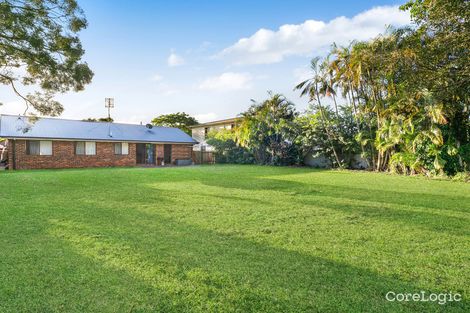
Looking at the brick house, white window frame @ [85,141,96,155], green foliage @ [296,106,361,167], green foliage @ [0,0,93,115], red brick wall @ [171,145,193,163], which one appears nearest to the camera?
green foliage @ [0,0,93,115]

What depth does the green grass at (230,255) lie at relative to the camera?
271 cm

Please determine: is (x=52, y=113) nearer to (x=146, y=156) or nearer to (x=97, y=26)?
(x=97, y=26)

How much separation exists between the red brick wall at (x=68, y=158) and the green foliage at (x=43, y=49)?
31.4 feet

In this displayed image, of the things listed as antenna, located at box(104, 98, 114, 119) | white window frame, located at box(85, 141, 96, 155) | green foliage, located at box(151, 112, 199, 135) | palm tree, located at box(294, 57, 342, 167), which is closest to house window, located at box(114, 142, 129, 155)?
white window frame, located at box(85, 141, 96, 155)

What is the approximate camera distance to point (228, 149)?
2655 cm

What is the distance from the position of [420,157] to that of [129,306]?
47.1ft

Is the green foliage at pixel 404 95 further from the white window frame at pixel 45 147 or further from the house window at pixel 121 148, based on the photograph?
the white window frame at pixel 45 147

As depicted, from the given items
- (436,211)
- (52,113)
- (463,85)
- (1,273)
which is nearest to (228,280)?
(1,273)

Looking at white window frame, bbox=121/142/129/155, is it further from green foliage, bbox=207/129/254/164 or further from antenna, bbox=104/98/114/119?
antenna, bbox=104/98/114/119

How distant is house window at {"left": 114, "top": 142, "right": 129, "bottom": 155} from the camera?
2407cm

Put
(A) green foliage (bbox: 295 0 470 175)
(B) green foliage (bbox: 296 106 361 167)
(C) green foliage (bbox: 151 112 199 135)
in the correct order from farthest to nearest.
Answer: (C) green foliage (bbox: 151 112 199 135)
(B) green foliage (bbox: 296 106 361 167)
(A) green foliage (bbox: 295 0 470 175)

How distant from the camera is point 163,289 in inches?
113

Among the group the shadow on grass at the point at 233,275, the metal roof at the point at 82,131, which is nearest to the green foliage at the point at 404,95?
the shadow on grass at the point at 233,275

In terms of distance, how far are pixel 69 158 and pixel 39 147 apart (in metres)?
1.97
